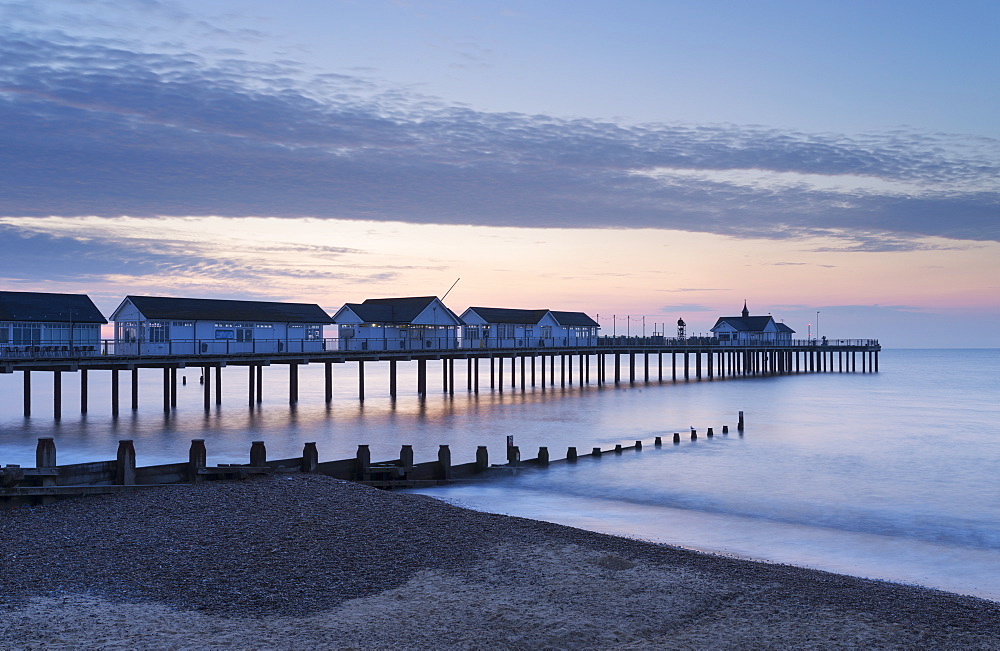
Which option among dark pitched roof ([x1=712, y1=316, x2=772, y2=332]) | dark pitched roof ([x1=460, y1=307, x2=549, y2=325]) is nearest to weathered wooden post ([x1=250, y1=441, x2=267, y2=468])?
dark pitched roof ([x1=460, y1=307, x2=549, y2=325])

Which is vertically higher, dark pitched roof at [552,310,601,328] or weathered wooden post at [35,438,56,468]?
dark pitched roof at [552,310,601,328]

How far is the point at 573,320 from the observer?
79.5 meters

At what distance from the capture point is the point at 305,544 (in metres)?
14.1

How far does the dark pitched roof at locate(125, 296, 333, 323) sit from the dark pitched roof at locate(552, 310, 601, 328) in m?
28.2

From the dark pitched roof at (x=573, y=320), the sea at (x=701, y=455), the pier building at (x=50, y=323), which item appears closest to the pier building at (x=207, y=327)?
the pier building at (x=50, y=323)

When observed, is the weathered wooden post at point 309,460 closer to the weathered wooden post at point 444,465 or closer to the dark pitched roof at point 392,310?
the weathered wooden post at point 444,465

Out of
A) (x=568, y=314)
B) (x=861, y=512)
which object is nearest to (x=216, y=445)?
(x=861, y=512)

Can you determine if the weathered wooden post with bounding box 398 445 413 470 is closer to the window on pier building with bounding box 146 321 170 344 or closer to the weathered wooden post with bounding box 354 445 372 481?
the weathered wooden post with bounding box 354 445 372 481

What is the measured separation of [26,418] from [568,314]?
156 ft

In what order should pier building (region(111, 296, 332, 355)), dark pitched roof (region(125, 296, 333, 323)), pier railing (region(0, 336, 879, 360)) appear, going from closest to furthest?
pier railing (region(0, 336, 879, 360)) → pier building (region(111, 296, 332, 355)) → dark pitched roof (region(125, 296, 333, 323))

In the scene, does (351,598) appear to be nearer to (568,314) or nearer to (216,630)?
(216,630)

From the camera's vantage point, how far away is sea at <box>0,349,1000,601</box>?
20.1m

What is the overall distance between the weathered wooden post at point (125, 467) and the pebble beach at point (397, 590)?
1.67m

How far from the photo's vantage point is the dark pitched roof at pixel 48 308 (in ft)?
144
